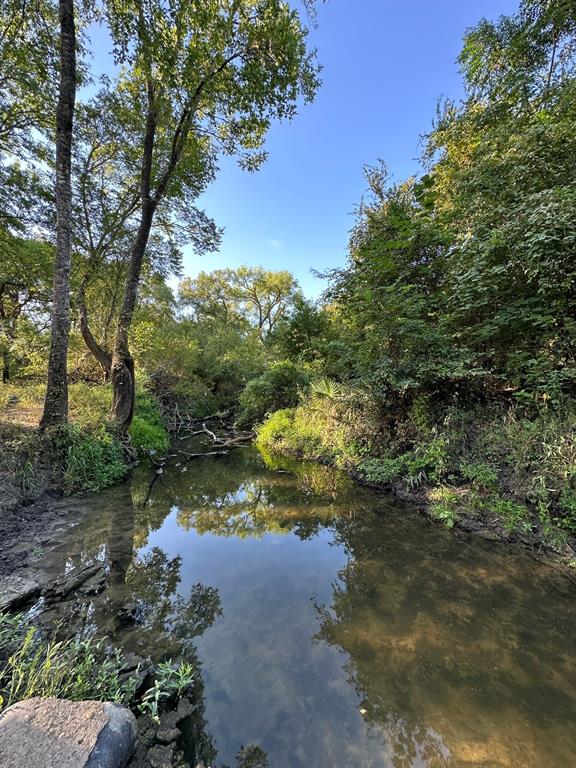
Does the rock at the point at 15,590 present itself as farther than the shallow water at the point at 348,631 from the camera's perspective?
Yes

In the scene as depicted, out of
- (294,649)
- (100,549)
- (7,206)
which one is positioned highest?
(7,206)

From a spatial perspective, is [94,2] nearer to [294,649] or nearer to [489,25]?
[489,25]

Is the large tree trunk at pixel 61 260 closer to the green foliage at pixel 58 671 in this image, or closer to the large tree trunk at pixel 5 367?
the green foliage at pixel 58 671

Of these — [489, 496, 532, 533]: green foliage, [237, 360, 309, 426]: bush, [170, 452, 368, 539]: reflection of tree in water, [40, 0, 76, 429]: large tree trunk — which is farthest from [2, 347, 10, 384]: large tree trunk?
[489, 496, 532, 533]: green foliage

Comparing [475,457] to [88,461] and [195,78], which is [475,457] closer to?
[88,461]

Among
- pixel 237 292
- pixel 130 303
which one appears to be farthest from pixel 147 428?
pixel 237 292

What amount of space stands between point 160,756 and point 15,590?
238cm

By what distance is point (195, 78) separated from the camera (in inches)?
281

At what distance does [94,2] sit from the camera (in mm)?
6555

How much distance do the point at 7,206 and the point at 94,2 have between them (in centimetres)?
574

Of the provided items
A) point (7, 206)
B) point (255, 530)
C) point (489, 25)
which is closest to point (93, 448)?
point (255, 530)

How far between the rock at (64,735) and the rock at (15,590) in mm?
1772

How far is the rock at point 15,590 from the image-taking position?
293 centimetres

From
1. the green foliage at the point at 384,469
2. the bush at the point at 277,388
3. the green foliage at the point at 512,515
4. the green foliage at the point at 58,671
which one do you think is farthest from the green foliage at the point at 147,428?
the green foliage at the point at 512,515
